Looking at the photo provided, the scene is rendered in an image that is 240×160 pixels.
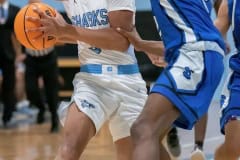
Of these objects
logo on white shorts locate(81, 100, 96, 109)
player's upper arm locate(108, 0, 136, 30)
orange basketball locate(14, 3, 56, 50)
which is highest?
player's upper arm locate(108, 0, 136, 30)

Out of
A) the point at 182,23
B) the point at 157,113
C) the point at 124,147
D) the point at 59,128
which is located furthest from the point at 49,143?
the point at 157,113

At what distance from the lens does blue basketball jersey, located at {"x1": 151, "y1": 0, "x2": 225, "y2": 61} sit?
3367mm

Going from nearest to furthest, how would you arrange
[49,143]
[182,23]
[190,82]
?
1. [190,82]
2. [182,23]
3. [49,143]

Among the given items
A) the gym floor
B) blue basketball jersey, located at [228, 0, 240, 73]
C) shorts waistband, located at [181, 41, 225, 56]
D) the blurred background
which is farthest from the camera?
the blurred background

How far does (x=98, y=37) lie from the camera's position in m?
3.76

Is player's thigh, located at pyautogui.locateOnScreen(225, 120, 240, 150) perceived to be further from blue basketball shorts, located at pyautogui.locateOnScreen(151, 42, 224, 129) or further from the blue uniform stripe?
the blue uniform stripe

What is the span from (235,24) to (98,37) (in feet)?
3.03

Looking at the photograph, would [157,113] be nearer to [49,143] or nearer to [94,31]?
[94,31]

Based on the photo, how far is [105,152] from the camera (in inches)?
275

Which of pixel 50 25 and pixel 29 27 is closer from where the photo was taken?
pixel 50 25

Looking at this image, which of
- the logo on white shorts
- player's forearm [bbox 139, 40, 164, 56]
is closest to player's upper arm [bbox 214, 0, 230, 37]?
player's forearm [bbox 139, 40, 164, 56]

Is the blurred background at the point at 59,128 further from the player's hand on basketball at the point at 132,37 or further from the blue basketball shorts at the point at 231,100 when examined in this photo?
the player's hand on basketball at the point at 132,37

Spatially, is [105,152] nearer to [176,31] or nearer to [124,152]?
[124,152]

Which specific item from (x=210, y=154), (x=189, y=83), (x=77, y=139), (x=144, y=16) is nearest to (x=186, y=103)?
(x=189, y=83)
